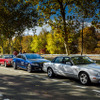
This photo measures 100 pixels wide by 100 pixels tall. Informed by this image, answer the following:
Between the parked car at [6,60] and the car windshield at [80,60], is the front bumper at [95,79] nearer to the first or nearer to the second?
the car windshield at [80,60]

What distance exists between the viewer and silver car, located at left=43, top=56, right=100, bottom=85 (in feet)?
25.4

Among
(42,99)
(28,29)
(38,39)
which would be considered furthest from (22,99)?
(38,39)

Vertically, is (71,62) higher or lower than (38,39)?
lower

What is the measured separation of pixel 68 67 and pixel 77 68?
2.49ft

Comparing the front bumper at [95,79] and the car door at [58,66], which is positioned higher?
the car door at [58,66]

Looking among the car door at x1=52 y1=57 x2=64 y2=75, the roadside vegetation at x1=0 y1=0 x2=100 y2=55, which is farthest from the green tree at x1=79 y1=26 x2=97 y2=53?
the car door at x1=52 y1=57 x2=64 y2=75

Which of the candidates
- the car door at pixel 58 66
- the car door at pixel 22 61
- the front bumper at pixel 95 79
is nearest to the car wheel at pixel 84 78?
the front bumper at pixel 95 79

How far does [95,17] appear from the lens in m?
17.5

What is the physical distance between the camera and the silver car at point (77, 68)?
7734mm

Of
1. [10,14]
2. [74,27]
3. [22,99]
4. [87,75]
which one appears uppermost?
[10,14]

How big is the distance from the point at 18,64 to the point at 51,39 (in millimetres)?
52984

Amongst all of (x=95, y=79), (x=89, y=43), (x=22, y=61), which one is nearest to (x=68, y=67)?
(x=95, y=79)

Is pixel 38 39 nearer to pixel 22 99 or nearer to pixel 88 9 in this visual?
pixel 88 9

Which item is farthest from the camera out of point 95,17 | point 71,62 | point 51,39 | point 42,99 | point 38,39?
point 38,39
